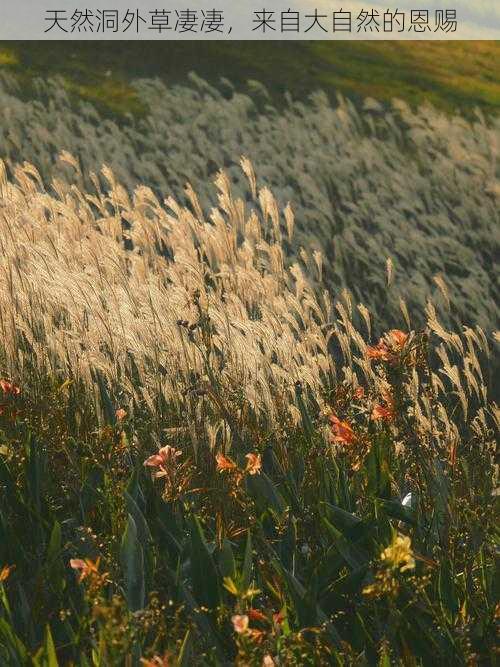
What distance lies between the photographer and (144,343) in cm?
303

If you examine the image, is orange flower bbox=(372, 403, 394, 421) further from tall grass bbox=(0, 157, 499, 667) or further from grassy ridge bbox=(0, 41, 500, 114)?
grassy ridge bbox=(0, 41, 500, 114)

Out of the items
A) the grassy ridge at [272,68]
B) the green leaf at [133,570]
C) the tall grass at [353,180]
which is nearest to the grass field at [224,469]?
the green leaf at [133,570]

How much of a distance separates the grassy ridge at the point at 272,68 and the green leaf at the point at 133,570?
28.3 feet

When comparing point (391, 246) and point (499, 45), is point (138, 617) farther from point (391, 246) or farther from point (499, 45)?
A: point (499, 45)

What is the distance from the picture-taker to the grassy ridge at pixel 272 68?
1109 cm

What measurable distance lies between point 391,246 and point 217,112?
2752 mm

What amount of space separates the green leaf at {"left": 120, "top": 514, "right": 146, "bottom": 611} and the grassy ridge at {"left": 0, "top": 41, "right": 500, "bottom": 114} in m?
8.62

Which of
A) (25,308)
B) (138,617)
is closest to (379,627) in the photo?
(138,617)

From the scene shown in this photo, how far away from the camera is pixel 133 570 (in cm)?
198

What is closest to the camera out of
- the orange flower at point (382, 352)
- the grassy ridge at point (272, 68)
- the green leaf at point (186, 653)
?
the green leaf at point (186, 653)

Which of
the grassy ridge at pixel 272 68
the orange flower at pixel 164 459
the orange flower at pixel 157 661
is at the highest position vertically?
the grassy ridge at pixel 272 68

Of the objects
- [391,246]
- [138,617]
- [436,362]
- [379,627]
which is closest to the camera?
[138,617]

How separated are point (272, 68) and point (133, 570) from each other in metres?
10.5

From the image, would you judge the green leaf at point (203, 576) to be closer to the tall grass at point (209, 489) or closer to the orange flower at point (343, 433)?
the tall grass at point (209, 489)
